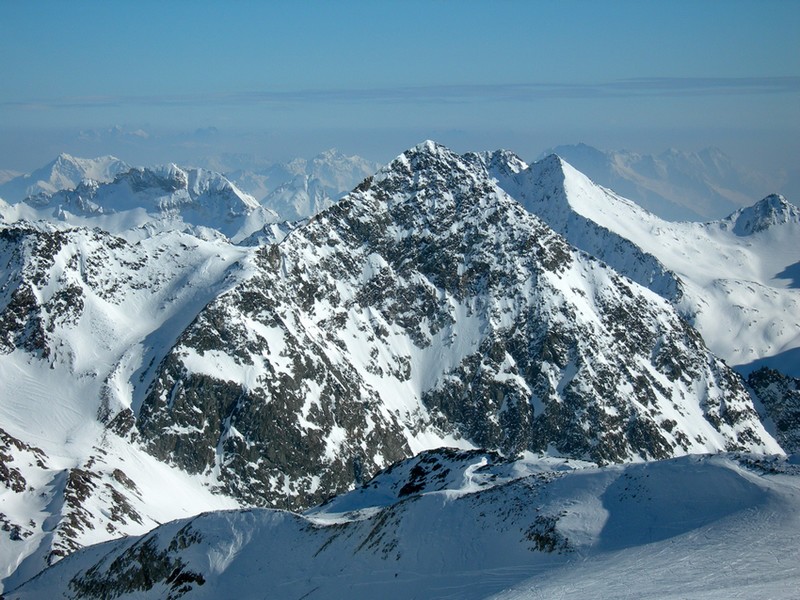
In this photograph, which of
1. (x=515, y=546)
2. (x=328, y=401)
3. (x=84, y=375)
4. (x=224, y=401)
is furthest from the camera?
(x=328, y=401)

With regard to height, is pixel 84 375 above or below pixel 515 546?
below

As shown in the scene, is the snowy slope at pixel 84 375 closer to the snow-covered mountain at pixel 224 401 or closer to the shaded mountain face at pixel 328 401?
the snow-covered mountain at pixel 224 401

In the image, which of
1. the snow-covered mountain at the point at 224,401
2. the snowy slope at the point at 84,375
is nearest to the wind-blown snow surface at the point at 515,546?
the snow-covered mountain at the point at 224,401

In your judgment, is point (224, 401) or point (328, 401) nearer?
point (224, 401)

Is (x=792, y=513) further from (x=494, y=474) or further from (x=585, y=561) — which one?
(x=494, y=474)

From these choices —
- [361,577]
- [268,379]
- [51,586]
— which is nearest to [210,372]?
[268,379]

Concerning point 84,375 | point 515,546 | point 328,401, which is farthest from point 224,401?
point 515,546

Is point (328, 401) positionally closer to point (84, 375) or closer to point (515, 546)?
point (84, 375)

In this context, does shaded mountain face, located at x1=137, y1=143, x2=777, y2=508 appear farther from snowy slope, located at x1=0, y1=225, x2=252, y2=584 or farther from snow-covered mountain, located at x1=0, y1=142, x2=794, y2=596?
snowy slope, located at x1=0, y1=225, x2=252, y2=584

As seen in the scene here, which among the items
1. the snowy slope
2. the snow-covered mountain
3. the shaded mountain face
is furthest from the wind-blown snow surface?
the shaded mountain face
